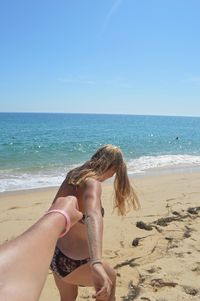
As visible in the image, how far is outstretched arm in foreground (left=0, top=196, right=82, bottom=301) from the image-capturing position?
Result: 3.35 feet

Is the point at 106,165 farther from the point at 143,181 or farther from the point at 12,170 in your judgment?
the point at 12,170

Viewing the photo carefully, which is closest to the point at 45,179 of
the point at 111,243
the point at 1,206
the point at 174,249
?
the point at 1,206

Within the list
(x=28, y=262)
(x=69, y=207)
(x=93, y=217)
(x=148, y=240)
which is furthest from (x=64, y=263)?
(x=148, y=240)

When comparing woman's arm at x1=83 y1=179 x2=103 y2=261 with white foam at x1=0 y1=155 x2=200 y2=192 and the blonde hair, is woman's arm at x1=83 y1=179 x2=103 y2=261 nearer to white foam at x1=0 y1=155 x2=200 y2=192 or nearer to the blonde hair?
the blonde hair

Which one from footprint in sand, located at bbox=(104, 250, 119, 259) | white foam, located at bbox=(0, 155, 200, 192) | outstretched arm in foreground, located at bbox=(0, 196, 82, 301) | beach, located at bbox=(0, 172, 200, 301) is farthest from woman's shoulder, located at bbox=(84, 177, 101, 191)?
white foam, located at bbox=(0, 155, 200, 192)

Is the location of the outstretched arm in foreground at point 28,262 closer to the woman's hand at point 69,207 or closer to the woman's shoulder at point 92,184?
the woman's hand at point 69,207

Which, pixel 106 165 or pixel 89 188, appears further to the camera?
pixel 106 165

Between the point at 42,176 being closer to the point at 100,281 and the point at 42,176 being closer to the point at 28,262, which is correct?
the point at 100,281

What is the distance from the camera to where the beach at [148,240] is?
3.72 meters

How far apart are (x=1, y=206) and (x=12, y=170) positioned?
19.9 feet

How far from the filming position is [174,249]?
4.65 metres

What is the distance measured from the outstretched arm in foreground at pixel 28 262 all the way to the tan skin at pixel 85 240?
2.03 feet

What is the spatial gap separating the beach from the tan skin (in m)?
1.12

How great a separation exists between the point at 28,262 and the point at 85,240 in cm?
148
